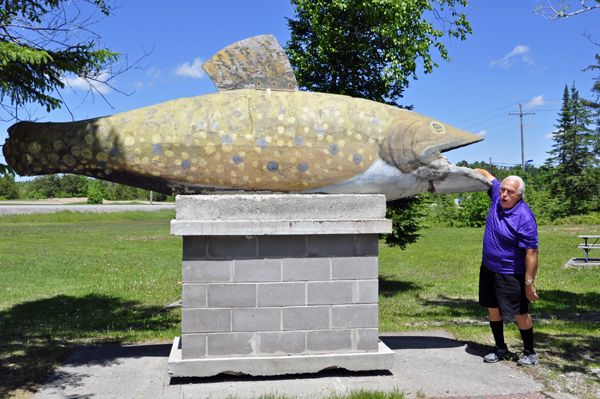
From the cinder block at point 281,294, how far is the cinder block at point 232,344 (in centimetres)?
36

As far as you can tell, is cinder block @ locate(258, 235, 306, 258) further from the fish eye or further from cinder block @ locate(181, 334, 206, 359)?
the fish eye

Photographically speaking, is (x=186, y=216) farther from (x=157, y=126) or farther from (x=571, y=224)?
(x=571, y=224)

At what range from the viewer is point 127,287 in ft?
35.9

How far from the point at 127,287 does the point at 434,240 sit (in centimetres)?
1482

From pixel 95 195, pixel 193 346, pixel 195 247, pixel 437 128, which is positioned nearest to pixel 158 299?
pixel 193 346

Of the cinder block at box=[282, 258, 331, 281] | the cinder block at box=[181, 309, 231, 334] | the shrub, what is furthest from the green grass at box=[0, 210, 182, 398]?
the shrub

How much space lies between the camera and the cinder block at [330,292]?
15.3ft

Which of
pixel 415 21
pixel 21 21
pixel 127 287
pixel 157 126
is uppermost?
pixel 415 21

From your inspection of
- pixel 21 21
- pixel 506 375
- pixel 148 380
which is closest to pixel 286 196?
pixel 148 380

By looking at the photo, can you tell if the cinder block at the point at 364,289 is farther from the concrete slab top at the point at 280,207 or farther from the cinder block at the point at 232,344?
the cinder block at the point at 232,344

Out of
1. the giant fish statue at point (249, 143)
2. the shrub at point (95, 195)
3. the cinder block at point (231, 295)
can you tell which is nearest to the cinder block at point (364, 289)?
the giant fish statue at point (249, 143)

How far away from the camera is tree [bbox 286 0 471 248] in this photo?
8930 millimetres

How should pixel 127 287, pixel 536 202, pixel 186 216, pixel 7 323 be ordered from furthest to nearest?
pixel 536 202, pixel 127 287, pixel 7 323, pixel 186 216

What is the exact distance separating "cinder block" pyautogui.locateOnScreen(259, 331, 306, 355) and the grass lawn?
224cm
